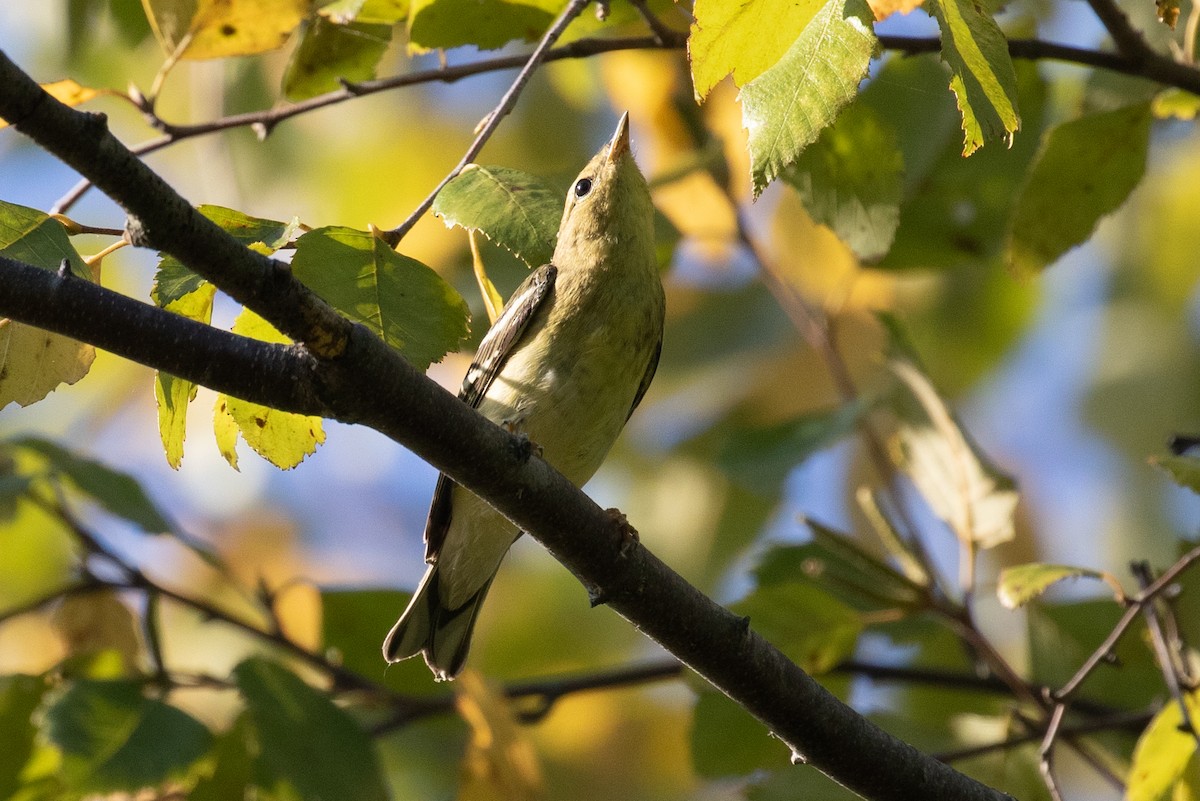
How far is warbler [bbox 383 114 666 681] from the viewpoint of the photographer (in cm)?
354

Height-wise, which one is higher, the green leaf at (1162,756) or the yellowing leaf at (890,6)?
the yellowing leaf at (890,6)

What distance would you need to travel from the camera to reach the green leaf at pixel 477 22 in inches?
108

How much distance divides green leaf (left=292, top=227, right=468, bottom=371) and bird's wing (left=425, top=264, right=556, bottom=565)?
1387 mm

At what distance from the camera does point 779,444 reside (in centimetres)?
392

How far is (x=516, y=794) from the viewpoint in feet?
10.7

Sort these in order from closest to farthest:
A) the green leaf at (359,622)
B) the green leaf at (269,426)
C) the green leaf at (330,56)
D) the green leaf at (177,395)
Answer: the green leaf at (177,395) → the green leaf at (269,426) → the green leaf at (330,56) → the green leaf at (359,622)

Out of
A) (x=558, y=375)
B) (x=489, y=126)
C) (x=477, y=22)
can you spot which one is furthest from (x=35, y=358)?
(x=558, y=375)

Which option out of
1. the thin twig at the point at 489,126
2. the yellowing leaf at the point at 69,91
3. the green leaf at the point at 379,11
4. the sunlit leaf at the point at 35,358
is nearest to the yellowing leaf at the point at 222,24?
the green leaf at the point at 379,11

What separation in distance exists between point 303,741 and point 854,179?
6.54 feet

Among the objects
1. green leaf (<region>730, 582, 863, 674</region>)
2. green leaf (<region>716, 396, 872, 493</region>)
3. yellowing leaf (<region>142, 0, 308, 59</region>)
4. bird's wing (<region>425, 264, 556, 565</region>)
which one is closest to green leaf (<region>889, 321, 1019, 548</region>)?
green leaf (<region>716, 396, 872, 493</region>)

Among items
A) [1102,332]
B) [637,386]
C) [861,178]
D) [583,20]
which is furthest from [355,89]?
[1102,332]

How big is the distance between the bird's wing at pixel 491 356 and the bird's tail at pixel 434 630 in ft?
0.56

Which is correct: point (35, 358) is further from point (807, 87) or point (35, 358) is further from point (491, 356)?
point (491, 356)

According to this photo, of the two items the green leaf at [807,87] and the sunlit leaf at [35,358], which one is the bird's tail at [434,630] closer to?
the sunlit leaf at [35,358]
